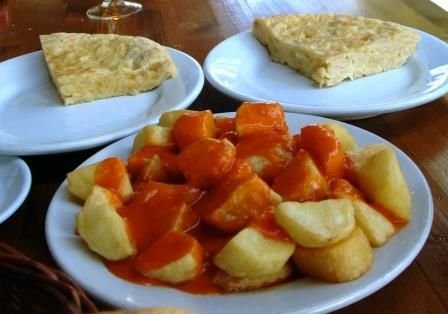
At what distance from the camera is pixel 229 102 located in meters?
1.57

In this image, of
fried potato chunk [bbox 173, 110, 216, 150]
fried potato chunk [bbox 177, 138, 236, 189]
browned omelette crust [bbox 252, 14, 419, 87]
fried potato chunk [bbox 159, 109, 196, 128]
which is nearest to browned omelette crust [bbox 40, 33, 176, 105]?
browned omelette crust [bbox 252, 14, 419, 87]

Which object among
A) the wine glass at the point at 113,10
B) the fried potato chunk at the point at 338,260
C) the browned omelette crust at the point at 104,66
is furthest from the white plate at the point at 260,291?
the wine glass at the point at 113,10

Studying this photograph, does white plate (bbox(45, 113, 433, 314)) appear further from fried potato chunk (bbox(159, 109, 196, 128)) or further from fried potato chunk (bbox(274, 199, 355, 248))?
fried potato chunk (bbox(159, 109, 196, 128))

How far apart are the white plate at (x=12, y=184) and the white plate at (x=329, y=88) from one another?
500 mm

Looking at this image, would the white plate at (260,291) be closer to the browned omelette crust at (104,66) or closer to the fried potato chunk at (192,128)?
the fried potato chunk at (192,128)

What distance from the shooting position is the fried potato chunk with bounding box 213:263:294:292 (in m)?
0.85

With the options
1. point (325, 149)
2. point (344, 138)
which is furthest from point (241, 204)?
point (344, 138)

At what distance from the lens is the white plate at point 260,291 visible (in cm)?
81

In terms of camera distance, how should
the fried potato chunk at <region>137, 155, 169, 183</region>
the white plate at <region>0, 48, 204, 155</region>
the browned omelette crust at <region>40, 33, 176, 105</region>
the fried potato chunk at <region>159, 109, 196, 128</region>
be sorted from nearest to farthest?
the fried potato chunk at <region>137, 155, 169, 183</region> → the fried potato chunk at <region>159, 109, 196, 128</region> → the white plate at <region>0, 48, 204, 155</region> → the browned omelette crust at <region>40, 33, 176, 105</region>

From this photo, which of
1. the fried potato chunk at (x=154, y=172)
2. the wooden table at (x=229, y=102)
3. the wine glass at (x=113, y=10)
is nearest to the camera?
the wooden table at (x=229, y=102)

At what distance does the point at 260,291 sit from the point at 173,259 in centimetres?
12

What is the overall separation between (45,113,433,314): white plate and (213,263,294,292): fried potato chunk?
0.04 feet

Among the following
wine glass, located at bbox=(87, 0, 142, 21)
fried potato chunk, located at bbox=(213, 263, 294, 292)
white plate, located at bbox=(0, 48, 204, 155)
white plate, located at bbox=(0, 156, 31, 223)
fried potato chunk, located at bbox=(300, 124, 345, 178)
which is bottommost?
wine glass, located at bbox=(87, 0, 142, 21)

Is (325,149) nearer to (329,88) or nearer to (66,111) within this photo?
(329,88)
